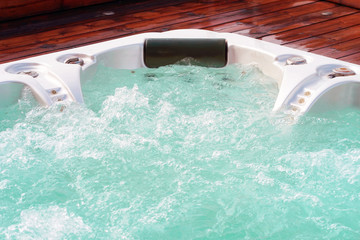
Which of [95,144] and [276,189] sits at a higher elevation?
[95,144]

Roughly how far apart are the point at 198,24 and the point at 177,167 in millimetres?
1415

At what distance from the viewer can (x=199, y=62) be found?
2.51m

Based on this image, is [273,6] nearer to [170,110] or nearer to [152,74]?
[152,74]

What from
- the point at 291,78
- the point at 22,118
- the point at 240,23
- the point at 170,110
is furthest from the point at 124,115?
the point at 240,23

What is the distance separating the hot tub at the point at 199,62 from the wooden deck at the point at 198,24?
0.37m

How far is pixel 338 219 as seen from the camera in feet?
5.58

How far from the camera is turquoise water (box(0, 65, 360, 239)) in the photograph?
1.68m

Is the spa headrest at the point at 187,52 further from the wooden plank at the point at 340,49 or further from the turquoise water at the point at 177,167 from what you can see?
the wooden plank at the point at 340,49

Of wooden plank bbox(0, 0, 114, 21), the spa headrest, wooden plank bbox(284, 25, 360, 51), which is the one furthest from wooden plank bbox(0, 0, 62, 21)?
wooden plank bbox(284, 25, 360, 51)

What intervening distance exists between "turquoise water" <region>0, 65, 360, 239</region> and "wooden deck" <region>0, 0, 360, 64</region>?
58 centimetres

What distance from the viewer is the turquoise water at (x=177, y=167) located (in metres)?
1.68

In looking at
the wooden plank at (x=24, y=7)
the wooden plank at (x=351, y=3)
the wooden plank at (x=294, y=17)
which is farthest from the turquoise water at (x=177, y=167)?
the wooden plank at (x=351, y=3)

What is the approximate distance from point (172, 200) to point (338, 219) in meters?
0.50

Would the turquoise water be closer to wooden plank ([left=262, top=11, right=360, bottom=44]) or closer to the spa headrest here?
the spa headrest
